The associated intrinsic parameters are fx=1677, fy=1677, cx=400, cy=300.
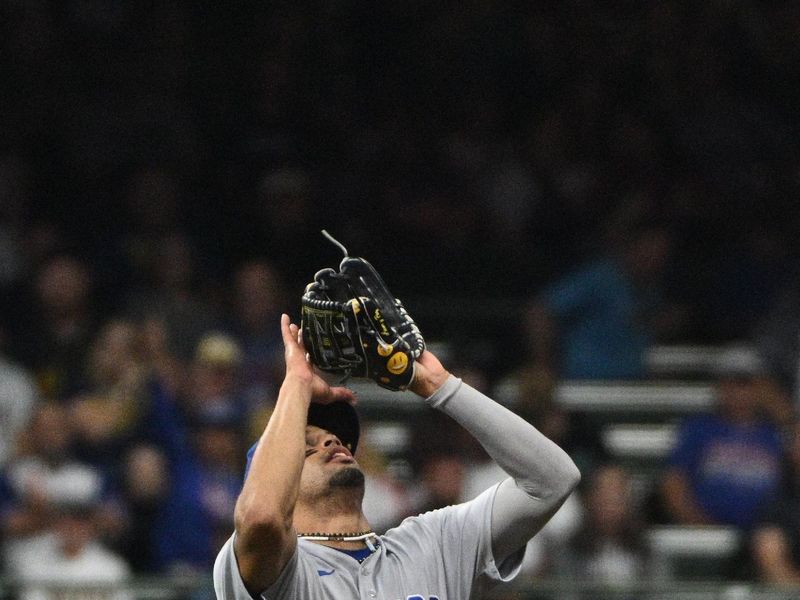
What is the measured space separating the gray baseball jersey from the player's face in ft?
0.43

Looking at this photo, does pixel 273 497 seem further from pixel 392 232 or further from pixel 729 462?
pixel 392 232

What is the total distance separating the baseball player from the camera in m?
3.34

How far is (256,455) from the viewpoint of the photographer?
11.0 feet

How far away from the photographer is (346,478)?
363 centimetres

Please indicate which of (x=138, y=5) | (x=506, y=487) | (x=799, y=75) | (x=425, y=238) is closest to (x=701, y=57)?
(x=799, y=75)

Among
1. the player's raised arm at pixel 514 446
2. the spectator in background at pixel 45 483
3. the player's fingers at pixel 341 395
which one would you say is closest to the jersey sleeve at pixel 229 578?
the player's fingers at pixel 341 395

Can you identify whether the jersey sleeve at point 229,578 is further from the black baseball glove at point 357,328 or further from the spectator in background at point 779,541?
the spectator in background at point 779,541

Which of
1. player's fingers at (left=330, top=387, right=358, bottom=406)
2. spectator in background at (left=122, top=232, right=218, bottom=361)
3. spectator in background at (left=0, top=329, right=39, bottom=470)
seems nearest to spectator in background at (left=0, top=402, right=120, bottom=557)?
spectator in background at (left=0, top=329, right=39, bottom=470)

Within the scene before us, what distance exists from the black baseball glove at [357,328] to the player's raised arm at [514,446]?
0.32ft

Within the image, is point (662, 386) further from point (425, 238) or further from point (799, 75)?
point (799, 75)

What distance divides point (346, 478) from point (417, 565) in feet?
0.81

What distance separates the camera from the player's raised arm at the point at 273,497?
10.6ft

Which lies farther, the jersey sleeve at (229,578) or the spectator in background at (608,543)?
the spectator in background at (608,543)

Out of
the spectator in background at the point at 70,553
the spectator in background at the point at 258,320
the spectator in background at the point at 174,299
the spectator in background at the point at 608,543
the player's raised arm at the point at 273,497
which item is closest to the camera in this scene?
the player's raised arm at the point at 273,497
